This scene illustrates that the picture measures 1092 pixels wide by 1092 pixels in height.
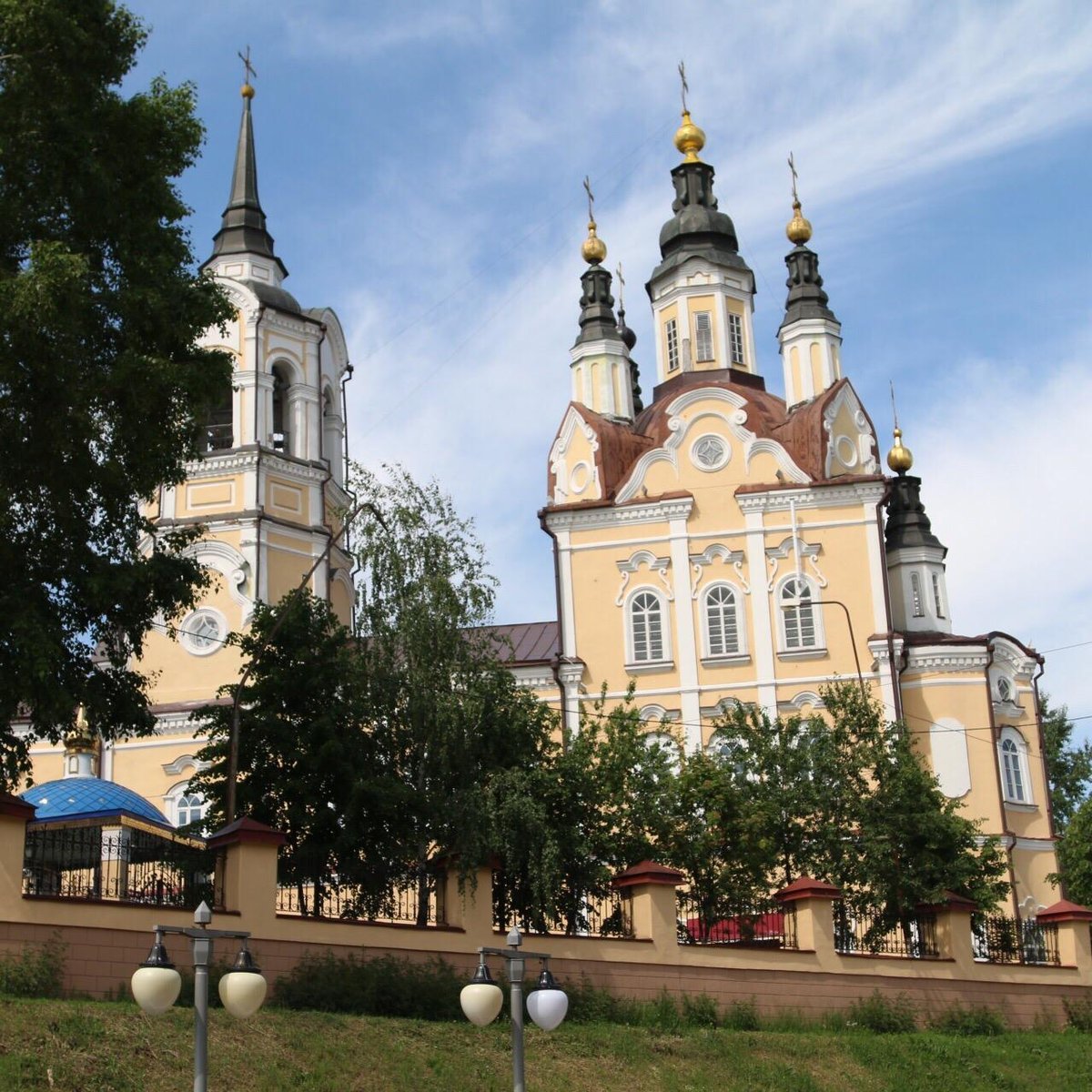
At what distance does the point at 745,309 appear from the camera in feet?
138

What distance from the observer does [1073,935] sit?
1001 inches

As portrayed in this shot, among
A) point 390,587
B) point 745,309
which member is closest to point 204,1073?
point 390,587

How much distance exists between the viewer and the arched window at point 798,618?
36.5 m

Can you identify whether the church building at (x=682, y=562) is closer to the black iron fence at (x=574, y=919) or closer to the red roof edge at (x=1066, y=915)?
the red roof edge at (x=1066, y=915)

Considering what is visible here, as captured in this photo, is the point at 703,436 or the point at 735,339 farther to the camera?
the point at 735,339

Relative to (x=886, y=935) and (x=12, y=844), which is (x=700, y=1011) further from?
(x=12, y=844)

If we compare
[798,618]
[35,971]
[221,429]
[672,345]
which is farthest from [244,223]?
[35,971]

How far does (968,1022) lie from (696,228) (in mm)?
24440

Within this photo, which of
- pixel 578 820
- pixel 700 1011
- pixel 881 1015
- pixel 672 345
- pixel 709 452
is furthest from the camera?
pixel 672 345

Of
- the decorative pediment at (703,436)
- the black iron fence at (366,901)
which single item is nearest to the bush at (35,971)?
the black iron fence at (366,901)

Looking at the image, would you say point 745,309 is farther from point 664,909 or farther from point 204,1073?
point 204,1073

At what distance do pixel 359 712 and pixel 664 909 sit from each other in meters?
5.34

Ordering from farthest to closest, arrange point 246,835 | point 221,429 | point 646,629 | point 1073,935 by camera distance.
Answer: point 221,429 → point 646,629 → point 1073,935 → point 246,835

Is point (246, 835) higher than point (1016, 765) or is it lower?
lower
